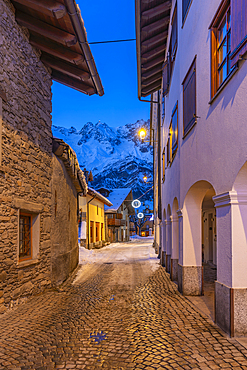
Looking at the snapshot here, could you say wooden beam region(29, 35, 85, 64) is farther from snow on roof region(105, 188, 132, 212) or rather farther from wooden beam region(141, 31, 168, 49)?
snow on roof region(105, 188, 132, 212)

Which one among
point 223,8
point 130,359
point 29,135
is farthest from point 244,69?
point 29,135

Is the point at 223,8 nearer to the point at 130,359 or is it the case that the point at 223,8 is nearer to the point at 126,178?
the point at 130,359

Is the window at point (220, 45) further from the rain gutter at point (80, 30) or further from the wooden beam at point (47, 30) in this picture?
the wooden beam at point (47, 30)

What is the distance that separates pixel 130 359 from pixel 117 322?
160 cm

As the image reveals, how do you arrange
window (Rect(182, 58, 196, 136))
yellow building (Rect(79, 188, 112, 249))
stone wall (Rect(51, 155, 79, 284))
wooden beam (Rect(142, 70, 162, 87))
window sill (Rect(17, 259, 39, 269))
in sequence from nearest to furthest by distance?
window sill (Rect(17, 259, 39, 269)), window (Rect(182, 58, 196, 136)), stone wall (Rect(51, 155, 79, 284)), wooden beam (Rect(142, 70, 162, 87)), yellow building (Rect(79, 188, 112, 249))

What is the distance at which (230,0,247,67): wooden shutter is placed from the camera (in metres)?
3.86

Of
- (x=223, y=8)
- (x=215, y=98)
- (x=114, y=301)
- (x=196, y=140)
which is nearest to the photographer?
(x=223, y=8)

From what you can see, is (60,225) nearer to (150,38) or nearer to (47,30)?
(47,30)

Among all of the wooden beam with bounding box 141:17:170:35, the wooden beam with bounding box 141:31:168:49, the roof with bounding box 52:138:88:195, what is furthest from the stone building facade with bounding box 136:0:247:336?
the roof with bounding box 52:138:88:195

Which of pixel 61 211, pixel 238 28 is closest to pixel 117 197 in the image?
pixel 61 211

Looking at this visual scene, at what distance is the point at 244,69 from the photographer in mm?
3906

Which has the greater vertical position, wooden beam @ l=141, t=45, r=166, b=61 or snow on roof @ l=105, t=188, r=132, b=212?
wooden beam @ l=141, t=45, r=166, b=61

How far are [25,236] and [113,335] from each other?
3.57 meters

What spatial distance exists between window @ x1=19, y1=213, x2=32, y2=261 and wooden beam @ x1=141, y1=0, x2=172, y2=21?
7.46 meters
